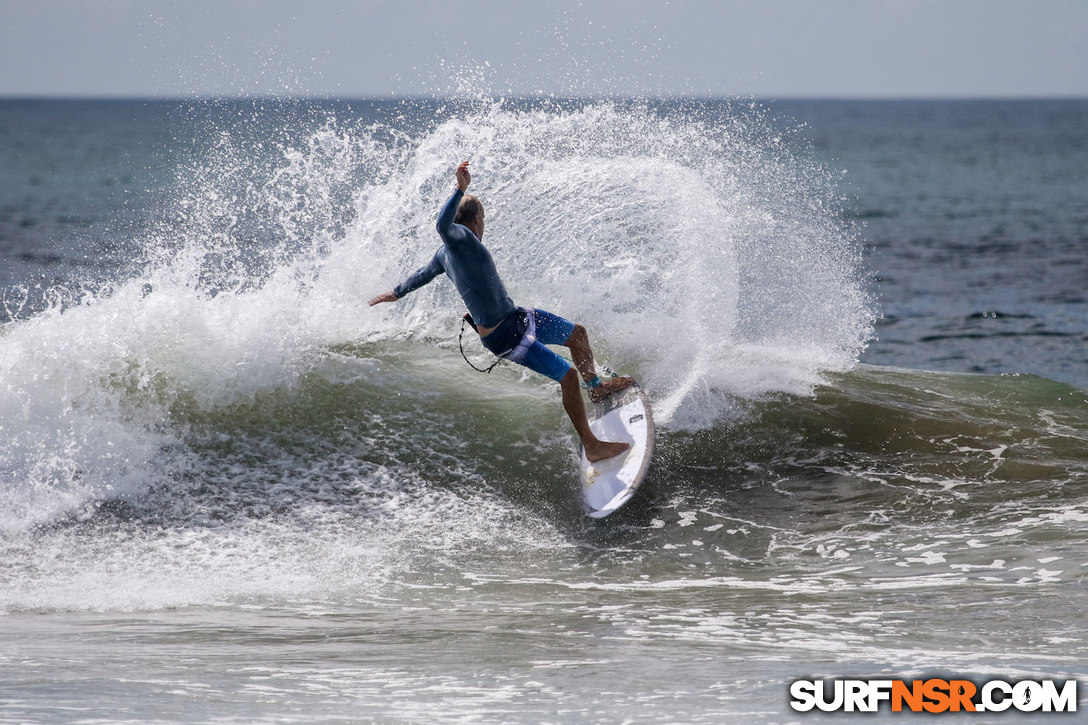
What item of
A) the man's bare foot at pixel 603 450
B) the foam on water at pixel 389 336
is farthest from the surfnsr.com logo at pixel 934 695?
the man's bare foot at pixel 603 450

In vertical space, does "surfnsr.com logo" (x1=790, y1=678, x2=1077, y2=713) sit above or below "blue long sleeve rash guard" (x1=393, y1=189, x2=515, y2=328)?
below

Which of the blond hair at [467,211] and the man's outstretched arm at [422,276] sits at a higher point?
the blond hair at [467,211]

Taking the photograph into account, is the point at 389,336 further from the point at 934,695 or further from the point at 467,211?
the point at 934,695

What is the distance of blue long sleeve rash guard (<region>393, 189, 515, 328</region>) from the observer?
6.37 metres

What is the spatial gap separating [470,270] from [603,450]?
1.55 metres

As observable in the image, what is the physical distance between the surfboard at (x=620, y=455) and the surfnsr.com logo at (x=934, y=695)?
261 centimetres

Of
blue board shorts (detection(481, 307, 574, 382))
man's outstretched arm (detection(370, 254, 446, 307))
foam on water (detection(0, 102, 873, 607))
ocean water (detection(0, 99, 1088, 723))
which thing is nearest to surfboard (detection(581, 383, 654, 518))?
ocean water (detection(0, 99, 1088, 723))

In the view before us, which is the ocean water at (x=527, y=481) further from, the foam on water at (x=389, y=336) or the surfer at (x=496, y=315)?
the surfer at (x=496, y=315)

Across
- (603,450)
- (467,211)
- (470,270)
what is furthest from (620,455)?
(467,211)

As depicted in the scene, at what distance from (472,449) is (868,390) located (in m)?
3.52

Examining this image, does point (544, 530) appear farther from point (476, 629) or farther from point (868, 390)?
point (868, 390)

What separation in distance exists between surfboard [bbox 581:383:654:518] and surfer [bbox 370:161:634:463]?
0.32ft

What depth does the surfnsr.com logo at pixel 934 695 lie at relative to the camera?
3.78 meters

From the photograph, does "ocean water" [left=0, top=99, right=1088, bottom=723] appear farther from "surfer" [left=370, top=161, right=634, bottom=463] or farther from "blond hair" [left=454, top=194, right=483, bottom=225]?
"blond hair" [left=454, top=194, right=483, bottom=225]
